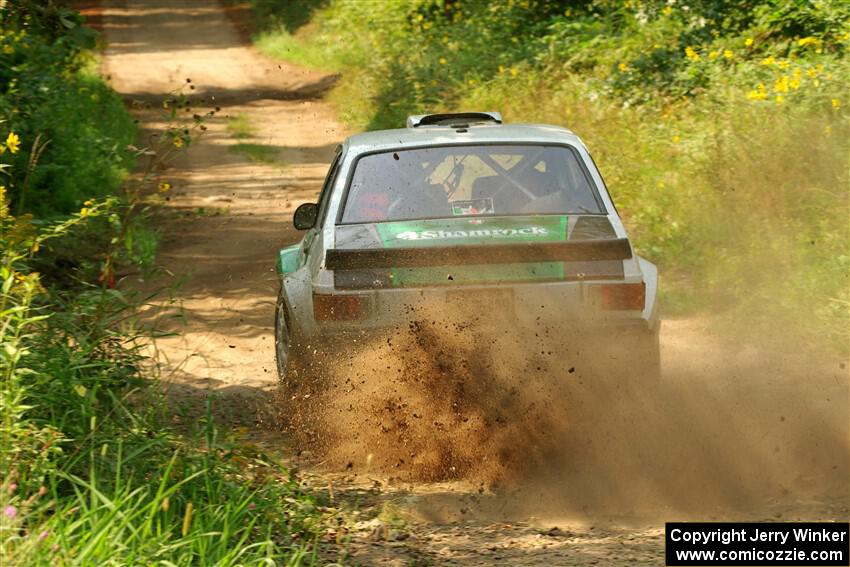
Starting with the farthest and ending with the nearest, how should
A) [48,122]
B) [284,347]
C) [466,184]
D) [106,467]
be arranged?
[48,122] → [284,347] → [466,184] → [106,467]

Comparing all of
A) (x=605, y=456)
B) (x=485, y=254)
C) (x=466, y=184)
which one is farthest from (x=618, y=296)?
(x=466, y=184)

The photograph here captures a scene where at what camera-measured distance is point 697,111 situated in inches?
502

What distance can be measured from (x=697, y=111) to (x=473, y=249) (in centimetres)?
732

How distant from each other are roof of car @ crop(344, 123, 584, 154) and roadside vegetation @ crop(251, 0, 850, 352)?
2.65 metres

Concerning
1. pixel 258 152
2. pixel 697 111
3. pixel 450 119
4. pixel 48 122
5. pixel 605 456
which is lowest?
pixel 258 152

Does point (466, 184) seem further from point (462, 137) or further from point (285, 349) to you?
point (285, 349)

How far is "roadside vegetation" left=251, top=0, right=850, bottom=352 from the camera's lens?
9.80 meters

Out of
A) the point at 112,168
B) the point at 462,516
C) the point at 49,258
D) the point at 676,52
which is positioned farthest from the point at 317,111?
the point at 462,516

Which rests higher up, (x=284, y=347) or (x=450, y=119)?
(x=450, y=119)

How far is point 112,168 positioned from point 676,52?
6902 mm

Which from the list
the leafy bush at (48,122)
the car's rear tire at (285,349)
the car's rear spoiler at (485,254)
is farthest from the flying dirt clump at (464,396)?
the leafy bush at (48,122)

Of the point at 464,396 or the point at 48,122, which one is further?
Answer: the point at 48,122

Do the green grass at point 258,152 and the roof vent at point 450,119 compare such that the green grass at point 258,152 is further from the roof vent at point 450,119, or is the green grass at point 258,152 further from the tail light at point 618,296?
the tail light at point 618,296

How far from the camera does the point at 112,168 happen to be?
51.5 feet
